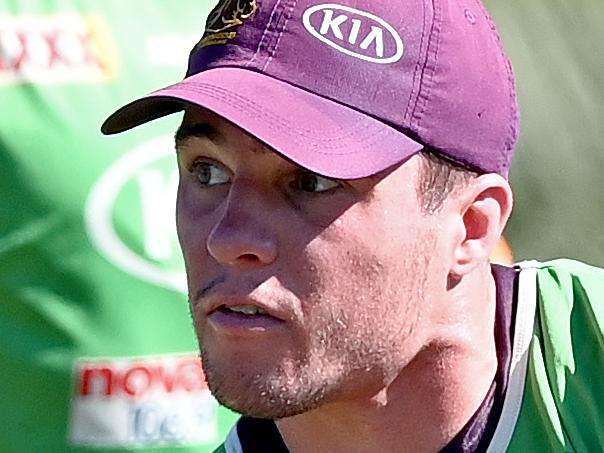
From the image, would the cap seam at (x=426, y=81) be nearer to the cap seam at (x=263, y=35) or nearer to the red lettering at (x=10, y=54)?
the cap seam at (x=263, y=35)

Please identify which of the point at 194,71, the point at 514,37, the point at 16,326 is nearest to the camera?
the point at 194,71

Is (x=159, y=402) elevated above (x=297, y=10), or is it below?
below

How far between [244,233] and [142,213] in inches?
19.0

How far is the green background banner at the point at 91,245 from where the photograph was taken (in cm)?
174

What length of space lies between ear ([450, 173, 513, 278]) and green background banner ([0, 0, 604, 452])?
44cm

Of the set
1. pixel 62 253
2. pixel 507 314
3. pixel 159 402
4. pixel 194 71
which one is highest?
pixel 194 71

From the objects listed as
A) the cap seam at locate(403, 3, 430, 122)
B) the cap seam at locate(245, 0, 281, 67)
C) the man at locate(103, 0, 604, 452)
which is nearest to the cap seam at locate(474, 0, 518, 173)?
the man at locate(103, 0, 604, 452)

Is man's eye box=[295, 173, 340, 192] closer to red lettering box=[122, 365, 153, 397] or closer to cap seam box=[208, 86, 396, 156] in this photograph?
cap seam box=[208, 86, 396, 156]

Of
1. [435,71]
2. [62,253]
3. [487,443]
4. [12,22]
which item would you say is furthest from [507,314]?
[12,22]

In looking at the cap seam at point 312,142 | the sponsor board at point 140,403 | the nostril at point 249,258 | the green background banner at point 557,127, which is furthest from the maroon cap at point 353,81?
the green background banner at point 557,127

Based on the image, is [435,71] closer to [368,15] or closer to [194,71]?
[368,15]

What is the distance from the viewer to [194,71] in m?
1.46

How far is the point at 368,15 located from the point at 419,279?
0.24m

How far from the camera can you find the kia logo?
1.39 meters
